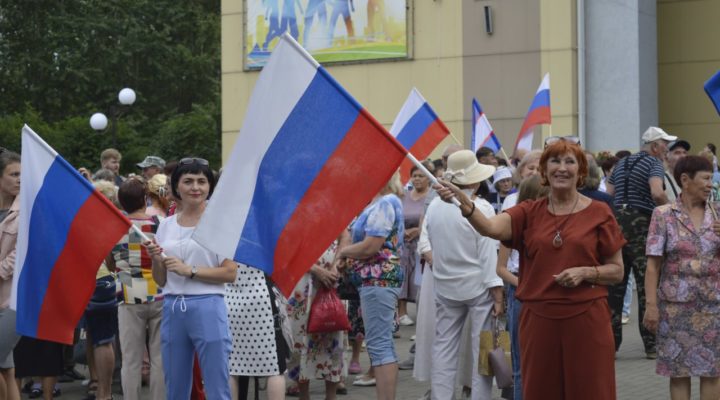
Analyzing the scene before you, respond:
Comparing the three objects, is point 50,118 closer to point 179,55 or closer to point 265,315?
point 179,55

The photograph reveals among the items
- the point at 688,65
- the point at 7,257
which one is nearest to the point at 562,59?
the point at 688,65

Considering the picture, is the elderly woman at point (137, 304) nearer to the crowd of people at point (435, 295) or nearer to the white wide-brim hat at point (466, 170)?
the crowd of people at point (435, 295)

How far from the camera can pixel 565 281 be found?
6434 millimetres

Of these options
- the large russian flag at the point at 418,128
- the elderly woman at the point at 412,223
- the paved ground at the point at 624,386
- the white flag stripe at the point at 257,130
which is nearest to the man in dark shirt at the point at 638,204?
the paved ground at the point at 624,386

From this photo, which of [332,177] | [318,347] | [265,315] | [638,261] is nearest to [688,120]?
[638,261]

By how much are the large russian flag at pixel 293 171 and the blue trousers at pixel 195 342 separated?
98 centimetres

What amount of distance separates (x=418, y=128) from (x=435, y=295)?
370 centimetres

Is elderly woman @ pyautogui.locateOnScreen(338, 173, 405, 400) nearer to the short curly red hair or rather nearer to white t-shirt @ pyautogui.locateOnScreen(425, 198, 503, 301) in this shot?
white t-shirt @ pyautogui.locateOnScreen(425, 198, 503, 301)

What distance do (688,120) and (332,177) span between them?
64.6 ft

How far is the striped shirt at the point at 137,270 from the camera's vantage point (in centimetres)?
925

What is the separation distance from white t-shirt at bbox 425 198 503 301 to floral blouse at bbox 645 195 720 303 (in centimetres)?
121

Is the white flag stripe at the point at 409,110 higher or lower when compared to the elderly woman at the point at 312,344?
higher

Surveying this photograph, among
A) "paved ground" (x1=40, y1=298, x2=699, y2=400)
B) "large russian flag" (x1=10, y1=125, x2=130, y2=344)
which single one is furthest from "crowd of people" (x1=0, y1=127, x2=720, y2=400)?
"large russian flag" (x1=10, y1=125, x2=130, y2=344)

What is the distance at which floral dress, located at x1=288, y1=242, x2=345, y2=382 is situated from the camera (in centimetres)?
1017
